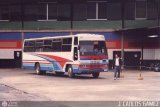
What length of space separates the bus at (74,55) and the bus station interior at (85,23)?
40.9ft

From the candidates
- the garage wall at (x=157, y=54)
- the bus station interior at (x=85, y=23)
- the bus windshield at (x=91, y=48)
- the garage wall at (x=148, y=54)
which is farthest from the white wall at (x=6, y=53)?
the bus windshield at (x=91, y=48)

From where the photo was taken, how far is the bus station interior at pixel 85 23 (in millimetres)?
50531

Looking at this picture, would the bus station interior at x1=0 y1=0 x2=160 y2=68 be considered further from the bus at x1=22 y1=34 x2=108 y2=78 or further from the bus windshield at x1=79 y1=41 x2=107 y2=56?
the bus windshield at x1=79 y1=41 x2=107 y2=56

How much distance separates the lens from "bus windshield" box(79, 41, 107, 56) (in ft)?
109

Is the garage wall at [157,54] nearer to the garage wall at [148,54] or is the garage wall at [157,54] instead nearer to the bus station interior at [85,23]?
the bus station interior at [85,23]

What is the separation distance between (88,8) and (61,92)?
29.8 meters

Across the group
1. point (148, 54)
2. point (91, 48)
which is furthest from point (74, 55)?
point (148, 54)

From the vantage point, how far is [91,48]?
110ft

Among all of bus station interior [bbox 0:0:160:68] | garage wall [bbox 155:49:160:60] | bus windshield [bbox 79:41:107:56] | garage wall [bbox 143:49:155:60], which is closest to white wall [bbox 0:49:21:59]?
bus station interior [bbox 0:0:160:68]

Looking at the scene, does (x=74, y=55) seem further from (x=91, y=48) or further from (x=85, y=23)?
(x=85, y=23)

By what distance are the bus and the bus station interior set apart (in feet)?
40.9

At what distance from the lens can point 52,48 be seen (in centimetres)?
3734

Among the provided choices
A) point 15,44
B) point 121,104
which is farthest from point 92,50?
point 15,44

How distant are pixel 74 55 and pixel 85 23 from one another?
18.0 m
